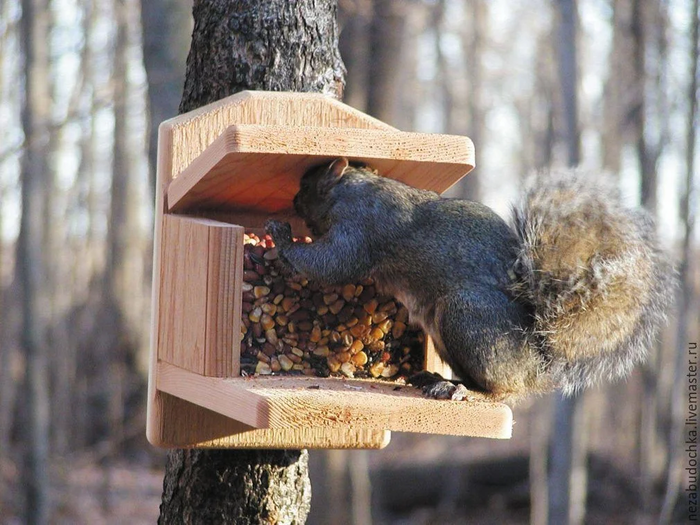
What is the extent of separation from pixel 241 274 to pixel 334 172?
0.40 m

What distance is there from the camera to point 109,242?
13.1 metres

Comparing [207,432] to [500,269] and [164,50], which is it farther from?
[164,50]

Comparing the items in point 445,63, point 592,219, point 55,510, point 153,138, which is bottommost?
point 55,510

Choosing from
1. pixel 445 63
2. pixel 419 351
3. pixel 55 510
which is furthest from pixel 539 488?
pixel 445 63

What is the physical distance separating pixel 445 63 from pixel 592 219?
51.9 feet

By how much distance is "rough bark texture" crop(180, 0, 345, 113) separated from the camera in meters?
2.55

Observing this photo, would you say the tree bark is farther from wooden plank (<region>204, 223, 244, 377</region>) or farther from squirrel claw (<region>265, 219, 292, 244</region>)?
wooden plank (<region>204, 223, 244, 377</region>)

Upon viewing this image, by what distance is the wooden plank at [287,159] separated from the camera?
2.07 meters

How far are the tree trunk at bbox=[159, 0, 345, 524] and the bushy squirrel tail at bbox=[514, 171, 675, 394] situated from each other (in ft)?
2.52

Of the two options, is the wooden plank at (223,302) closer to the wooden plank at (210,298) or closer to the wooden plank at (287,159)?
the wooden plank at (210,298)

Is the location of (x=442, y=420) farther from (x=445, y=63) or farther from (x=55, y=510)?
(x=445, y=63)

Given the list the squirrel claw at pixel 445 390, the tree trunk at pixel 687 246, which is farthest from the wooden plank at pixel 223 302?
the tree trunk at pixel 687 246

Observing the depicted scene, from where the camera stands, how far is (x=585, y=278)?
2.28m

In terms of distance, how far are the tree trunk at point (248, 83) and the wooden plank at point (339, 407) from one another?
15.8 inches
